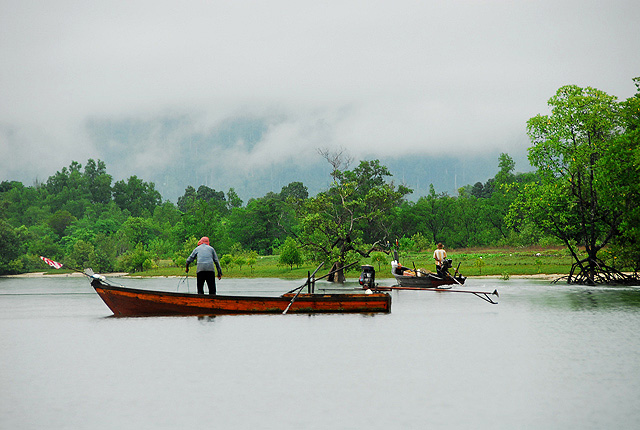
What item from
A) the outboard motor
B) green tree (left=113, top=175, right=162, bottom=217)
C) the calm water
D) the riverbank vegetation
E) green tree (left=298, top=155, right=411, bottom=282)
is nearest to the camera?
the calm water

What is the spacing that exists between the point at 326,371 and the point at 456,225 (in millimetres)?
87953

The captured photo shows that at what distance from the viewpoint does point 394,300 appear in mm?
34375

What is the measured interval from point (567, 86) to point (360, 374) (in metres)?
35.3

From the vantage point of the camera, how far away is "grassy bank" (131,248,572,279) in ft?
184

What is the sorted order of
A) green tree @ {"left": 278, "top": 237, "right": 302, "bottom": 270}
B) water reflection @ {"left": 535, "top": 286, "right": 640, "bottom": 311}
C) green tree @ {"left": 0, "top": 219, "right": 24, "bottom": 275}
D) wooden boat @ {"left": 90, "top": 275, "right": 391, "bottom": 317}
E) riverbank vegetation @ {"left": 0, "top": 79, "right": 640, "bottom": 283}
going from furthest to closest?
green tree @ {"left": 0, "top": 219, "right": 24, "bottom": 275} < green tree @ {"left": 278, "top": 237, "right": 302, "bottom": 270} < riverbank vegetation @ {"left": 0, "top": 79, "right": 640, "bottom": 283} < water reflection @ {"left": 535, "top": 286, "right": 640, "bottom": 311} < wooden boat @ {"left": 90, "top": 275, "right": 391, "bottom": 317}

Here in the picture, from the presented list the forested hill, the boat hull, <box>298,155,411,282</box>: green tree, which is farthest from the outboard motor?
the forested hill

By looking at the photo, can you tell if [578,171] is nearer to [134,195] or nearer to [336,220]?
[336,220]

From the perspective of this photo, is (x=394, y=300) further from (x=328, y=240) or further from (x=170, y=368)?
(x=170, y=368)

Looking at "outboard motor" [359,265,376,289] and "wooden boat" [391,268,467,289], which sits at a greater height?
"outboard motor" [359,265,376,289]

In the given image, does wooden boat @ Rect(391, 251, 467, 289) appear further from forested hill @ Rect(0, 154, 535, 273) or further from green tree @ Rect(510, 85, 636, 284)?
forested hill @ Rect(0, 154, 535, 273)

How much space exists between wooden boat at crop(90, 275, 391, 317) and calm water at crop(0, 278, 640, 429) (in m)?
0.44

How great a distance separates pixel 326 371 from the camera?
50.2ft

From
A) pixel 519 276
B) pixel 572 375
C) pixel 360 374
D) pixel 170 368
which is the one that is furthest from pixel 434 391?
pixel 519 276

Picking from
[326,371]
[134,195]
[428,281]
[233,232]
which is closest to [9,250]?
[233,232]
